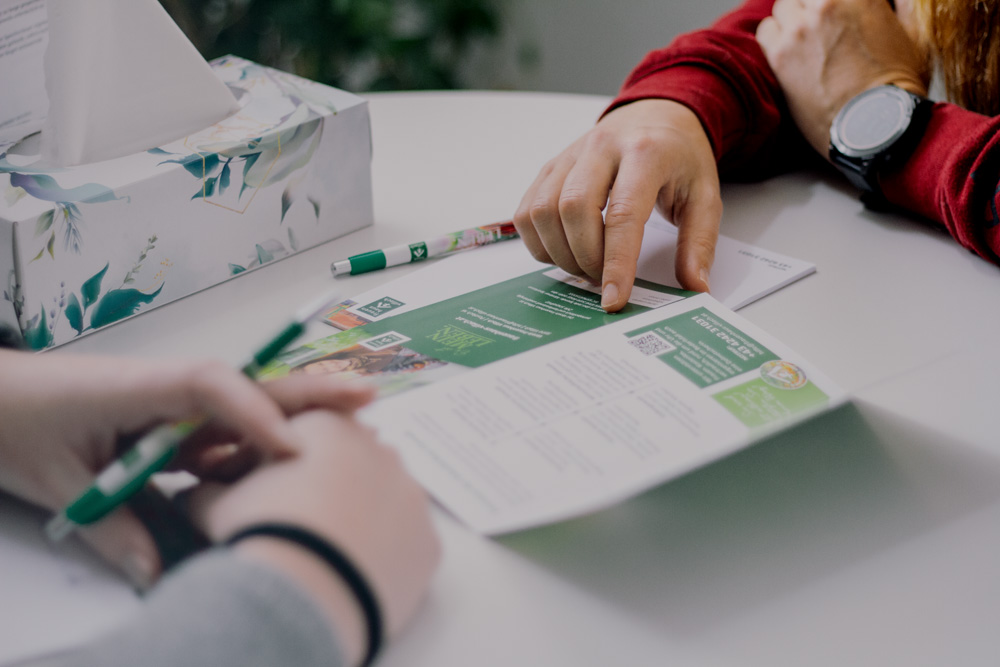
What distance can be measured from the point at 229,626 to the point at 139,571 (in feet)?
0.18

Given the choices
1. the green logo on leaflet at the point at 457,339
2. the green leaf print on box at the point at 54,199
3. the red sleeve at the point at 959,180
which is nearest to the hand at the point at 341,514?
the green logo on leaflet at the point at 457,339

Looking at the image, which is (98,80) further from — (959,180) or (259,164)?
(959,180)

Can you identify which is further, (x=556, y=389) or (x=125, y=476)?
(x=556, y=389)

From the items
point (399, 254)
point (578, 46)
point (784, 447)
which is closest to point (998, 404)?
point (784, 447)

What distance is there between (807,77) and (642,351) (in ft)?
1.56

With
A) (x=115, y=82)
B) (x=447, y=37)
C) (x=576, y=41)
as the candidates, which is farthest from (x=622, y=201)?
(x=576, y=41)

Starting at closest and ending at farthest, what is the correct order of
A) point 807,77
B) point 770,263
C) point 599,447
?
point 599,447, point 770,263, point 807,77

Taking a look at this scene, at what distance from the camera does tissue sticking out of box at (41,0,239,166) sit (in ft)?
1.75

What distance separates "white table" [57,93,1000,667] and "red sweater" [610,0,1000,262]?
0.15 ft

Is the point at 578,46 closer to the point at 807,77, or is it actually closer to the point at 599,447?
the point at 807,77

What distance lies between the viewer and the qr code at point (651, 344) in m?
0.47

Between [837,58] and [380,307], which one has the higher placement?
[837,58]

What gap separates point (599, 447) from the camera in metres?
0.37

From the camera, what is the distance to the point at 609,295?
20.9 inches
